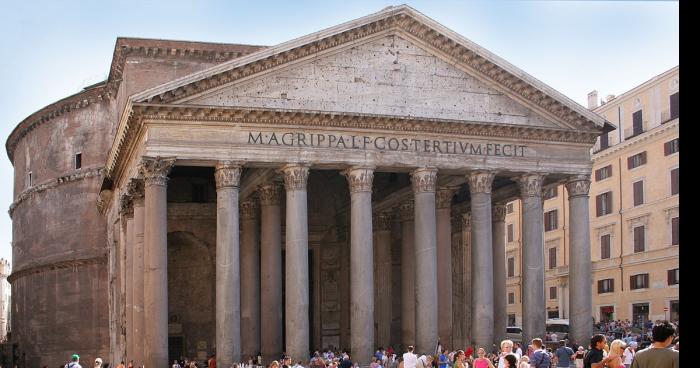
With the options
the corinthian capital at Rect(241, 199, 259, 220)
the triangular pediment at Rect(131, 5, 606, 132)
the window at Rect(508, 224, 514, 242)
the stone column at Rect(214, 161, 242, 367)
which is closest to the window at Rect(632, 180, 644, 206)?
the window at Rect(508, 224, 514, 242)

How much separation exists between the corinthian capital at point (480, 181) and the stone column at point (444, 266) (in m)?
3.34

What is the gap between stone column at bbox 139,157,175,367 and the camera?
84.0ft

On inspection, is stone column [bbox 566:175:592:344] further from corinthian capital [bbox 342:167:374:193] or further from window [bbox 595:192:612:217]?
window [bbox 595:192:612:217]

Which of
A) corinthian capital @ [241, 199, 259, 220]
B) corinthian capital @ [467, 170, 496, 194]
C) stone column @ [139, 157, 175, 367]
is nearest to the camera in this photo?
stone column @ [139, 157, 175, 367]

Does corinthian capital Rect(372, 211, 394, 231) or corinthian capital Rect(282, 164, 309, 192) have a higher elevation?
corinthian capital Rect(282, 164, 309, 192)

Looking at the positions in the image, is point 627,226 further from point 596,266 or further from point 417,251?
point 417,251

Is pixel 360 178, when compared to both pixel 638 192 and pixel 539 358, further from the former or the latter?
pixel 638 192

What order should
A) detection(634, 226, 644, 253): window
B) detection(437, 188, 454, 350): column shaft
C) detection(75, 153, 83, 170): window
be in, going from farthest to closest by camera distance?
detection(75, 153, 83, 170): window, detection(634, 226, 644, 253): window, detection(437, 188, 454, 350): column shaft

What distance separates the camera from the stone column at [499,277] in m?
32.9

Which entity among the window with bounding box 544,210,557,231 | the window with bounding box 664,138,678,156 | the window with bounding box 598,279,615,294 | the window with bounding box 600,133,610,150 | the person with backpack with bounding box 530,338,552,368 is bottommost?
the window with bounding box 598,279,615,294

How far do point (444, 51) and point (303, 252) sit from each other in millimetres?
7500

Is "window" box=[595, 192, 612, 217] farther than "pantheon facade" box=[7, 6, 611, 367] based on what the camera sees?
Yes

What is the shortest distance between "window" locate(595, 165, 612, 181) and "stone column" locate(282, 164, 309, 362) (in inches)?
883
